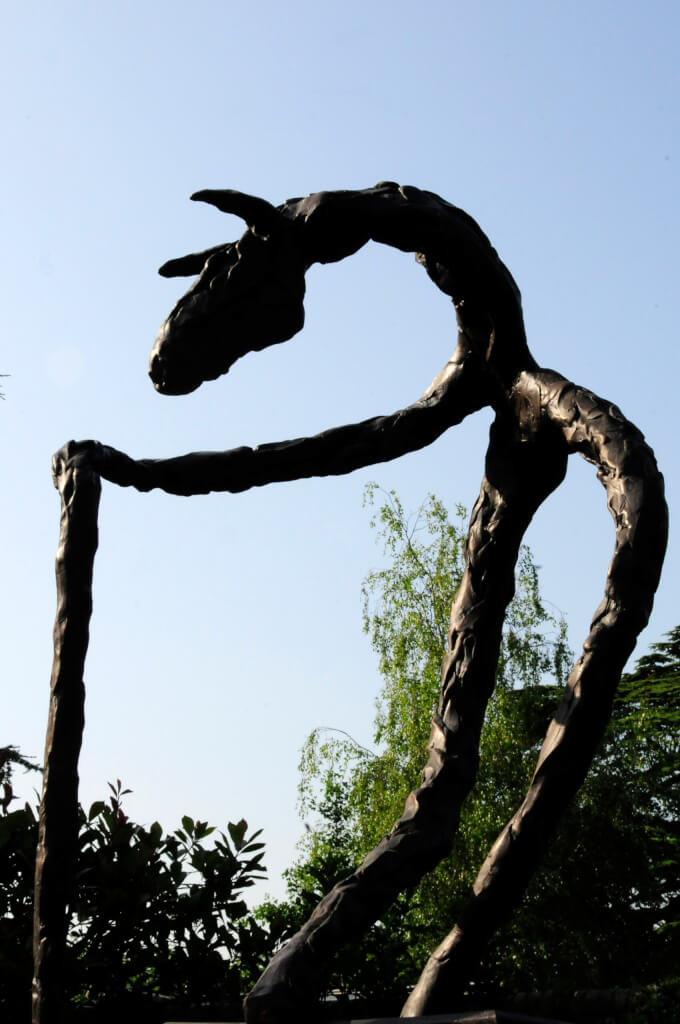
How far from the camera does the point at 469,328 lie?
3232 millimetres

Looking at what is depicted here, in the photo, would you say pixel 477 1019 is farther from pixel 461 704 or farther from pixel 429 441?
pixel 429 441

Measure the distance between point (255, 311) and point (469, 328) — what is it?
67 centimetres

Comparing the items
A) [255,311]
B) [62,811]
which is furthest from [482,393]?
[62,811]

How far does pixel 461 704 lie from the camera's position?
3012 mm

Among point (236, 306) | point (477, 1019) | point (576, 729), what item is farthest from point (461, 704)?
point (236, 306)

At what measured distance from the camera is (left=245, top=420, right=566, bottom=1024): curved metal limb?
2.50 metres

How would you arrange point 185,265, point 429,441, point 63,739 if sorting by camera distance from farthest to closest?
1. point 429,441
2. point 185,265
3. point 63,739

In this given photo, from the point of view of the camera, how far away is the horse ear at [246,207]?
285cm

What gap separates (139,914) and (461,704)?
1.57m

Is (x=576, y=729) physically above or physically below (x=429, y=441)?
below

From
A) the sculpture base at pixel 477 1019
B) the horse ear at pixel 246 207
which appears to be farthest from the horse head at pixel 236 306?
the sculpture base at pixel 477 1019

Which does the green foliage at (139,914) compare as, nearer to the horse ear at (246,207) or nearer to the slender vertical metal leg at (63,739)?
the slender vertical metal leg at (63,739)

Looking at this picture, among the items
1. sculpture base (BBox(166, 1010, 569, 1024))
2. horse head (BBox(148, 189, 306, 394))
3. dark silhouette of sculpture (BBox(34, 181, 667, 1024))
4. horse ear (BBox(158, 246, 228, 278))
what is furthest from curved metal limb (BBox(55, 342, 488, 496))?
sculpture base (BBox(166, 1010, 569, 1024))

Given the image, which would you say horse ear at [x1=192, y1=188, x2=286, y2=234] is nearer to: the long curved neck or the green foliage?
the long curved neck
